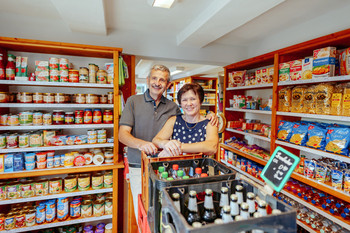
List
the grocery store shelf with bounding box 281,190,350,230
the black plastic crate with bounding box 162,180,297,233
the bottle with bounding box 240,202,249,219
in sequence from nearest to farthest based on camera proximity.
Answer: the black plastic crate with bounding box 162,180,297,233, the bottle with bounding box 240,202,249,219, the grocery store shelf with bounding box 281,190,350,230

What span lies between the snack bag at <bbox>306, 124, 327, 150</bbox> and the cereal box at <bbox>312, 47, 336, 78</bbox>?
61 centimetres

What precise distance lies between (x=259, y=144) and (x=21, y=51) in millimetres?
Result: 4097

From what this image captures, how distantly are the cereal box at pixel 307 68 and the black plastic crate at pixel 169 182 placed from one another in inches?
77.9

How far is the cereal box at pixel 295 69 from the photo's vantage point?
2.42 metres

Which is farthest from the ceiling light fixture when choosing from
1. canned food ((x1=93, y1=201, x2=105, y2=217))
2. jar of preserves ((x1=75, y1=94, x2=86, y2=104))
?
canned food ((x1=93, y1=201, x2=105, y2=217))

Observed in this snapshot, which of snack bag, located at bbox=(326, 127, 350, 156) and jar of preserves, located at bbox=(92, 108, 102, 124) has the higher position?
jar of preserves, located at bbox=(92, 108, 102, 124)

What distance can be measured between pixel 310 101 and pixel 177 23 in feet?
6.96

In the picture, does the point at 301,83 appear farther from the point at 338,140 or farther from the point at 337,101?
the point at 338,140

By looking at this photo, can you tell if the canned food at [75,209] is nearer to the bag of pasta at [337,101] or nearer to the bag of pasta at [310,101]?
the bag of pasta at [310,101]

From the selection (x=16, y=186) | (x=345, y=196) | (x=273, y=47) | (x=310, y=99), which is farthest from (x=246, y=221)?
(x=273, y=47)

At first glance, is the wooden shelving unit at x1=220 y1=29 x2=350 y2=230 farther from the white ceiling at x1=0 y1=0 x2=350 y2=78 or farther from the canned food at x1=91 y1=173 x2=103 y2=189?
the canned food at x1=91 y1=173 x2=103 y2=189

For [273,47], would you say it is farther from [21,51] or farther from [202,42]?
[21,51]

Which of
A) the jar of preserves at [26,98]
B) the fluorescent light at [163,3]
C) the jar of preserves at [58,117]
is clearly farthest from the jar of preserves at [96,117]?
the fluorescent light at [163,3]

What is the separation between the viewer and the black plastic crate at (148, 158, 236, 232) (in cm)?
87
